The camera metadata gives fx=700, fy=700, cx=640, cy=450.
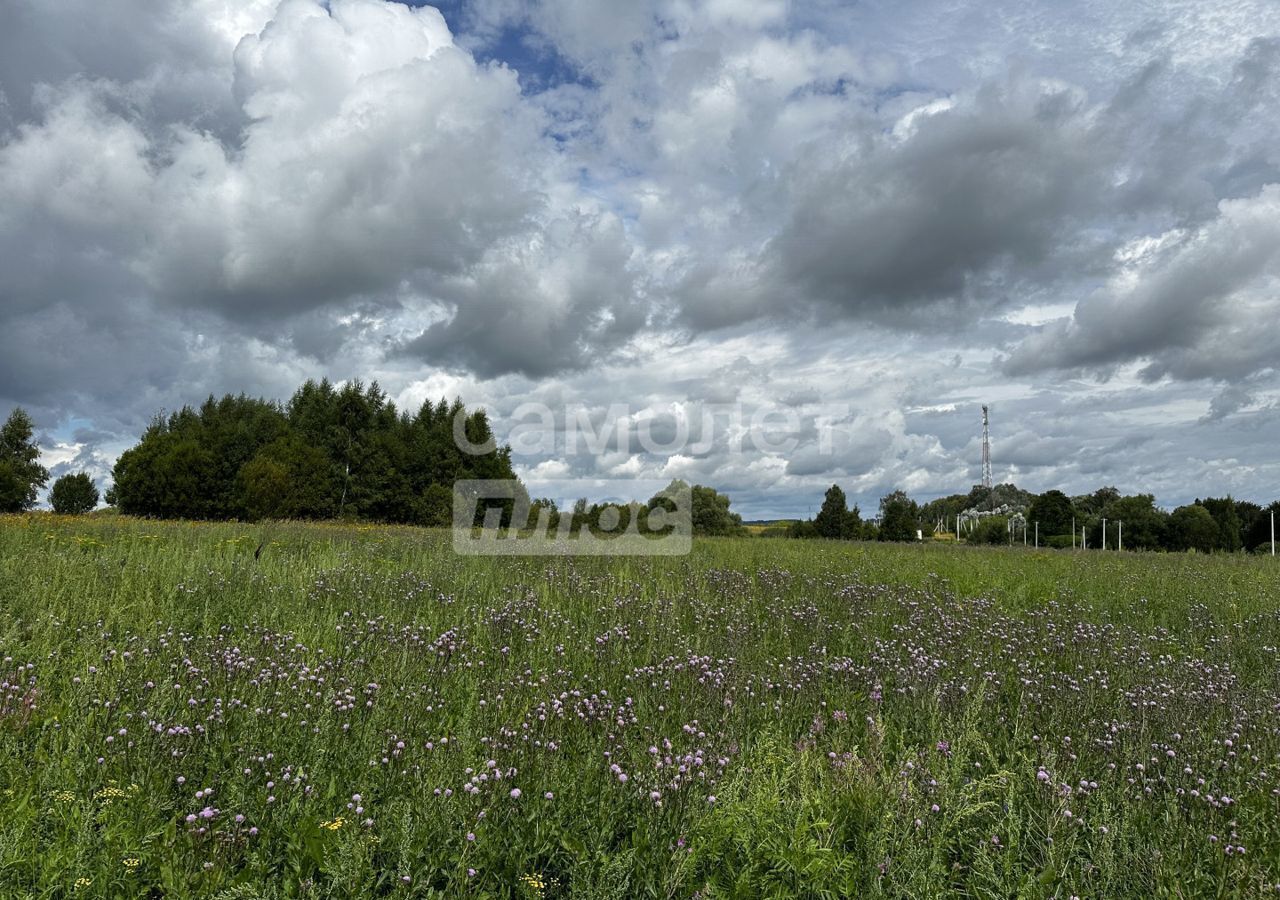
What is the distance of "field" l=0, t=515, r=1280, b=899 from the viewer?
254cm

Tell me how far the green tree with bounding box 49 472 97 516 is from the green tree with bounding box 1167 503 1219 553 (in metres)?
80.0

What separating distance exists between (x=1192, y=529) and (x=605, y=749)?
217 ft

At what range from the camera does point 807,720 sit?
4371mm

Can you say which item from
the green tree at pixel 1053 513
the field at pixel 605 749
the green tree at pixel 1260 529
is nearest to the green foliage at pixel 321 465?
the field at pixel 605 749

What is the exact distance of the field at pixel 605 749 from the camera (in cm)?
254

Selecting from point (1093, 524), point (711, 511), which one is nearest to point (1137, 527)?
point (1093, 524)

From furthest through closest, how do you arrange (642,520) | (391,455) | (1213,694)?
(391,455), (642,520), (1213,694)

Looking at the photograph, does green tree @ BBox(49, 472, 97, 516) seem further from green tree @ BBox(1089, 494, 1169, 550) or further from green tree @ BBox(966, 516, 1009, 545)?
green tree @ BBox(1089, 494, 1169, 550)

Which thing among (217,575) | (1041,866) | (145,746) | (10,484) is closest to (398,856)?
(145,746)

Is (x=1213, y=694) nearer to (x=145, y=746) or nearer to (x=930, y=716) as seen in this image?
(x=930, y=716)

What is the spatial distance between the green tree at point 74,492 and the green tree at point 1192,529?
80.0 metres

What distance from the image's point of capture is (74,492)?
51844 mm

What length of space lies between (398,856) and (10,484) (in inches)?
2140

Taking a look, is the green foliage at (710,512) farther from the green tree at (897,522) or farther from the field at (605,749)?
the field at (605,749)
